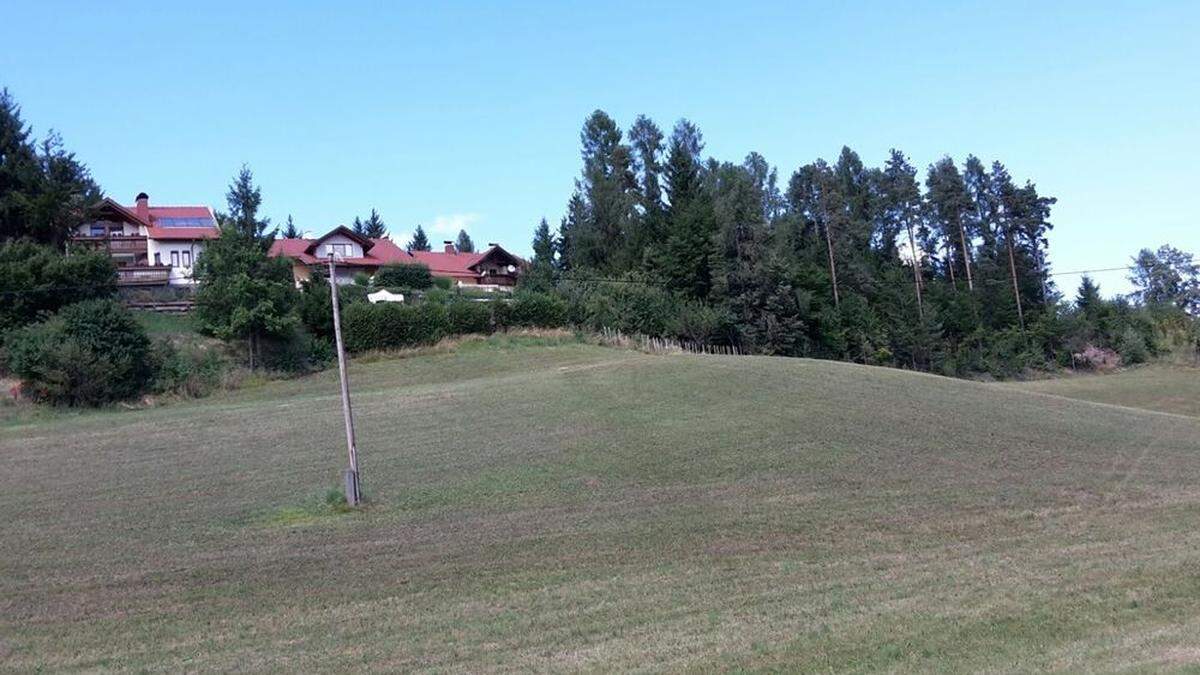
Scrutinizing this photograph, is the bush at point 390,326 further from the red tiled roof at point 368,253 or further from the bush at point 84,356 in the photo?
the red tiled roof at point 368,253

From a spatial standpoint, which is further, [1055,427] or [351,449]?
[1055,427]

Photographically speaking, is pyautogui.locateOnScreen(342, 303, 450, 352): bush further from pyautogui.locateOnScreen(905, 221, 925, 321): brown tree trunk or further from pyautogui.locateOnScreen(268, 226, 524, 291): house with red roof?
pyautogui.locateOnScreen(905, 221, 925, 321): brown tree trunk

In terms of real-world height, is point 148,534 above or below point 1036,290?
below

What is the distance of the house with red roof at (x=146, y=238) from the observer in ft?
236

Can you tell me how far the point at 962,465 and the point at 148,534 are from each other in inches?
787

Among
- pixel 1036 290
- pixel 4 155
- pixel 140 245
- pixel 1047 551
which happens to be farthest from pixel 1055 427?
pixel 1036 290

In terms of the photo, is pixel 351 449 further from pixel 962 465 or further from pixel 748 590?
pixel 962 465

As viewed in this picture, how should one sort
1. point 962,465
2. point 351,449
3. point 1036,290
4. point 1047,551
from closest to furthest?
point 1047,551
point 351,449
point 962,465
point 1036,290

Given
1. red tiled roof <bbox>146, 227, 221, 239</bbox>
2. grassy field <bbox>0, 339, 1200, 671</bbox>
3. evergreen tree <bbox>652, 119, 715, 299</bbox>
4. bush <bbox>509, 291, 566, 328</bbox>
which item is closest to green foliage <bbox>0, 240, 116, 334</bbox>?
grassy field <bbox>0, 339, 1200, 671</bbox>

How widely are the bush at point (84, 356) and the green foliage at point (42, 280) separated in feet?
11.7


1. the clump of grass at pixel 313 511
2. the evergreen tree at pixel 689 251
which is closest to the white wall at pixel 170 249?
the evergreen tree at pixel 689 251

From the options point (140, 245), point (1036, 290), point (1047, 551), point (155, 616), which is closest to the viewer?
point (155, 616)

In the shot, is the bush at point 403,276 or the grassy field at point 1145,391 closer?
the grassy field at point 1145,391

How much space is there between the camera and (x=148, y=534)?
741 inches
